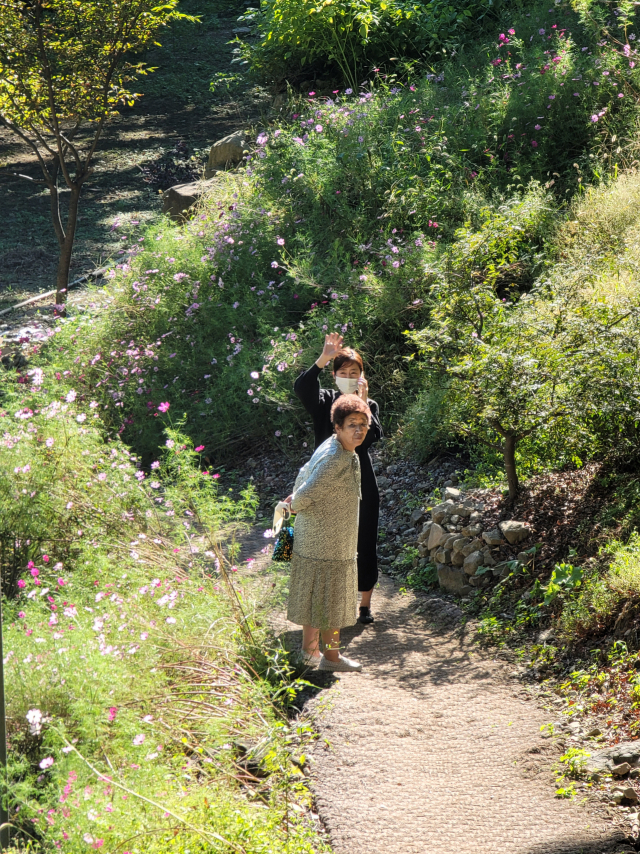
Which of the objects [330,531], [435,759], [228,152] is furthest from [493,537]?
[228,152]

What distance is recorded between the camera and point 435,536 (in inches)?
214

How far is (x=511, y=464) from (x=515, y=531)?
0.45 m

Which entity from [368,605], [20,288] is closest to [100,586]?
[368,605]

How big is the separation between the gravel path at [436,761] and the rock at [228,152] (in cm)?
975

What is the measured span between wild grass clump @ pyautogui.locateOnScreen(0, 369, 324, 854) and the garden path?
0.19 meters

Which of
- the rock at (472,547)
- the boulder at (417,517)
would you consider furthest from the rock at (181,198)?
the rock at (472,547)

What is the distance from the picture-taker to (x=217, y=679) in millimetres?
3695

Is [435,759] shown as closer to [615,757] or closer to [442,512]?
[615,757]

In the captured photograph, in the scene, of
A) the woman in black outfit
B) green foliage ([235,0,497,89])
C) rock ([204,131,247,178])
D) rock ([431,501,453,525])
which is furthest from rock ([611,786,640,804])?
rock ([204,131,247,178])

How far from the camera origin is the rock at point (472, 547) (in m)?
5.17

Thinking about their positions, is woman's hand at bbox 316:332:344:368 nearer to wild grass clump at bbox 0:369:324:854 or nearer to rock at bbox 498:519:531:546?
wild grass clump at bbox 0:369:324:854

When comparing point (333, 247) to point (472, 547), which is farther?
point (333, 247)

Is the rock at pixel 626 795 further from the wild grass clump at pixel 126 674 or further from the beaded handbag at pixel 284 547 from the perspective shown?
the beaded handbag at pixel 284 547

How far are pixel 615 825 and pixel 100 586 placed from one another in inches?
95.3
